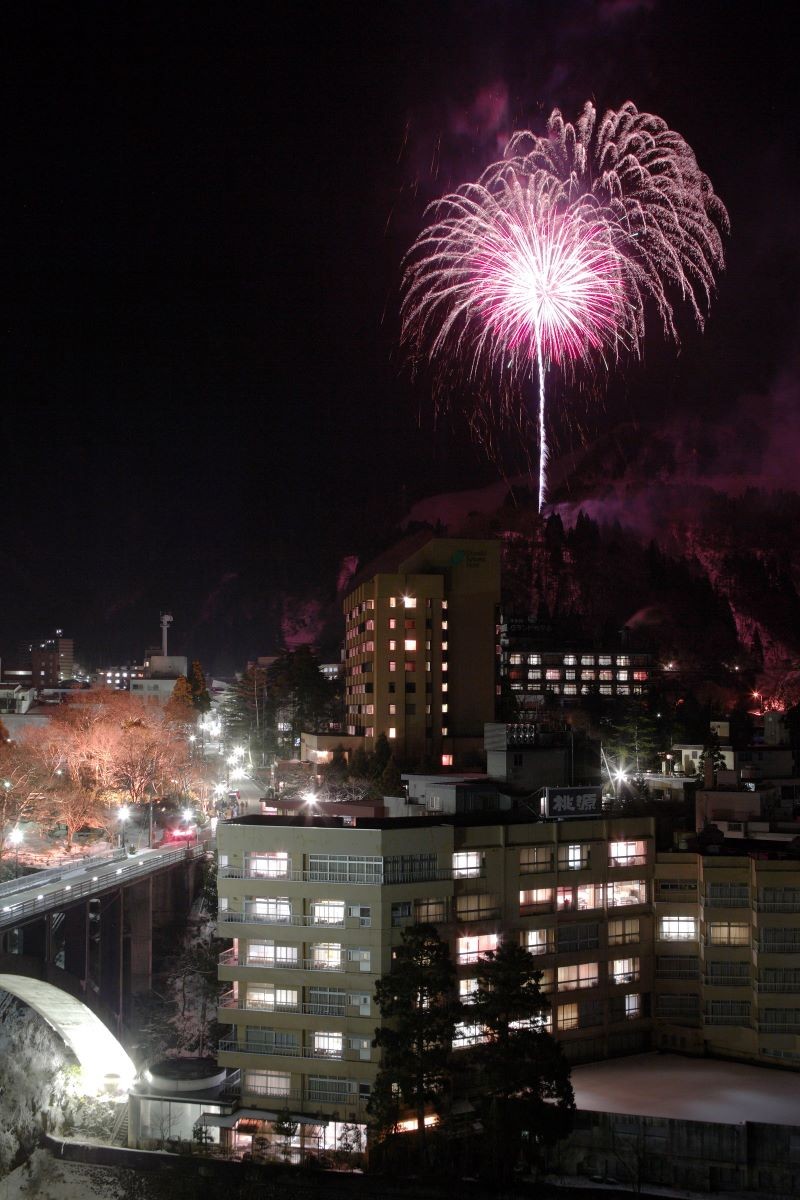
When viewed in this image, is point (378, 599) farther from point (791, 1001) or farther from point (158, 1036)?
point (791, 1001)

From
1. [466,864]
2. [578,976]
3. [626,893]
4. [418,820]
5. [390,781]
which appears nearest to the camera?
[466,864]

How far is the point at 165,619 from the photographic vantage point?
6631 cm

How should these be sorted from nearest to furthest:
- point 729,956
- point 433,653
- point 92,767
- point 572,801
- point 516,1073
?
point 516,1073 → point 729,956 → point 572,801 → point 92,767 → point 433,653

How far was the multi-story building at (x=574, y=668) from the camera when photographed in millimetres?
60031

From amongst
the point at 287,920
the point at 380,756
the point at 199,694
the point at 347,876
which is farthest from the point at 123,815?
the point at 199,694

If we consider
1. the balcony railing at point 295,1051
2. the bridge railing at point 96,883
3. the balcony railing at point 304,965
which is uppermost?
the bridge railing at point 96,883

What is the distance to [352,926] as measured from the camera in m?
16.8

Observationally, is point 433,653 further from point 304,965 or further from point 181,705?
point 304,965

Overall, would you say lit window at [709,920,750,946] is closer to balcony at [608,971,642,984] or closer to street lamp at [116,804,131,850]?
balcony at [608,971,642,984]

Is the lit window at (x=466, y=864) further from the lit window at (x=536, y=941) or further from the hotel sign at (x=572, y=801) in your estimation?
the hotel sign at (x=572, y=801)

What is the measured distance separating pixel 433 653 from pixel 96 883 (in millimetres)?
19219

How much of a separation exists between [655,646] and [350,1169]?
4938 centimetres

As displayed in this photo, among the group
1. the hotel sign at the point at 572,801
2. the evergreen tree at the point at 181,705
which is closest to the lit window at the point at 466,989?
the hotel sign at the point at 572,801

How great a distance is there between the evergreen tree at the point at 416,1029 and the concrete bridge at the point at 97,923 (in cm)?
686
